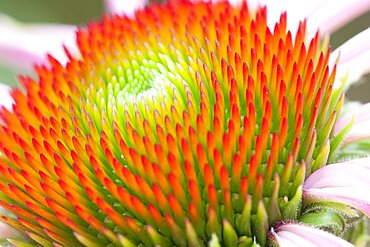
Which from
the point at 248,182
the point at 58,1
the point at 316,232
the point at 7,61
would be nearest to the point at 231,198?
the point at 248,182

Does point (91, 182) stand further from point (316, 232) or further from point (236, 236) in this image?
point (316, 232)

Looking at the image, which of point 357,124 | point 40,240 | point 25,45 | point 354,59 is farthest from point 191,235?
point 25,45

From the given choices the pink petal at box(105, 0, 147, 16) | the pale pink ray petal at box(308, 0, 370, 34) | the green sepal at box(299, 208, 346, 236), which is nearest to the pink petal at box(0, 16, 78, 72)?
the pink petal at box(105, 0, 147, 16)

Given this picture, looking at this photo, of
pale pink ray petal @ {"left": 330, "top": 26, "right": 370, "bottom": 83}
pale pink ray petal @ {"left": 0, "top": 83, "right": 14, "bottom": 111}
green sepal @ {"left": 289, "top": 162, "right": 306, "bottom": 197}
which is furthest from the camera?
pale pink ray petal @ {"left": 0, "top": 83, "right": 14, "bottom": 111}

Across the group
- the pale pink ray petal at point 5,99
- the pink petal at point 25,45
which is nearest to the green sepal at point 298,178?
the pale pink ray petal at point 5,99

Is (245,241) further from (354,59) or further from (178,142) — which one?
(354,59)

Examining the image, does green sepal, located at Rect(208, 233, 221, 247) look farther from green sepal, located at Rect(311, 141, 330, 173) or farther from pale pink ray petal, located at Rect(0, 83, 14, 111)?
pale pink ray petal, located at Rect(0, 83, 14, 111)

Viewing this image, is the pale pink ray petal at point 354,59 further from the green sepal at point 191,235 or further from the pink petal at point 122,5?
the pink petal at point 122,5

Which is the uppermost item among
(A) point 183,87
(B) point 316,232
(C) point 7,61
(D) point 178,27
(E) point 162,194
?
(C) point 7,61
